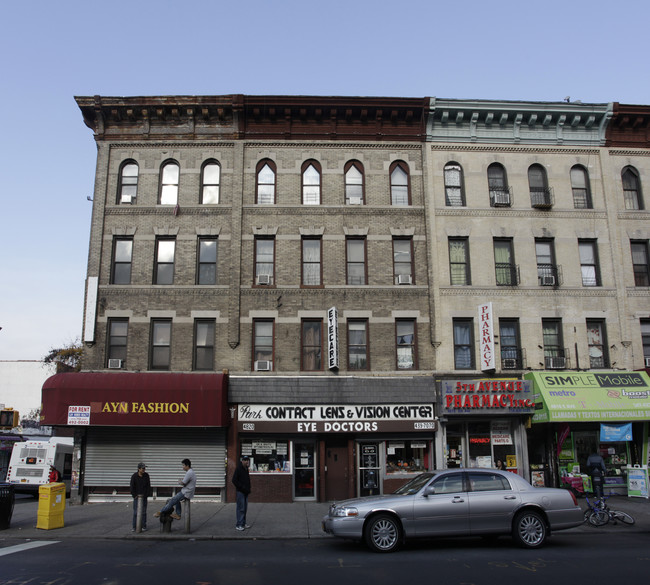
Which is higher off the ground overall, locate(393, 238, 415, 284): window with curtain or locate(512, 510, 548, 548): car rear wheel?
locate(393, 238, 415, 284): window with curtain

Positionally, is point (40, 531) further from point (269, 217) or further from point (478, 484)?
point (269, 217)

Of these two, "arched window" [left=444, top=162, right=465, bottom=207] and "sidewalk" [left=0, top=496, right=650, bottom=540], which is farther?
"arched window" [left=444, top=162, right=465, bottom=207]

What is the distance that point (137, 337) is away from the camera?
19094 mm

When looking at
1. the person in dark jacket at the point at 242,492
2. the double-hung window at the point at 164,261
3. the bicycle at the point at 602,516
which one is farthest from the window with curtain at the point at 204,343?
the bicycle at the point at 602,516

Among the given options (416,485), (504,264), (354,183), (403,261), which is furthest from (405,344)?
(416,485)

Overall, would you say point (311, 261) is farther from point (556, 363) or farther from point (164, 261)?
point (556, 363)

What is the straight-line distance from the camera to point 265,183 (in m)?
20.7

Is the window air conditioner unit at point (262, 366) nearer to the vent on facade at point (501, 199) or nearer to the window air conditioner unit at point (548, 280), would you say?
the vent on facade at point (501, 199)

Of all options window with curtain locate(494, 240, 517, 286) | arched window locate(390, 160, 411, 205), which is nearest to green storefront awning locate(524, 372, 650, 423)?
window with curtain locate(494, 240, 517, 286)

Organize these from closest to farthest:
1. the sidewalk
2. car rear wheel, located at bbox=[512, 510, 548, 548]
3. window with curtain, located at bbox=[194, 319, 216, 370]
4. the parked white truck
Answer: car rear wheel, located at bbox=[512, 510, 548, 548], the sidewalk, window with curtain, located at bbox=[194, 319, 216, 370], the parked white truck

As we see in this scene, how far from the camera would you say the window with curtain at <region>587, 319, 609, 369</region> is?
19922 millimetres

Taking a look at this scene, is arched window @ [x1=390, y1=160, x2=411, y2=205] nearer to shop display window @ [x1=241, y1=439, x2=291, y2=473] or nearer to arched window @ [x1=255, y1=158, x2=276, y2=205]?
arched window @ [x1=255, y1=158, x2=276, y2=205]

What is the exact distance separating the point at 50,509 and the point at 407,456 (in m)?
10.7

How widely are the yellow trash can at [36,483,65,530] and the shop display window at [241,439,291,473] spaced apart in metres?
6.14
